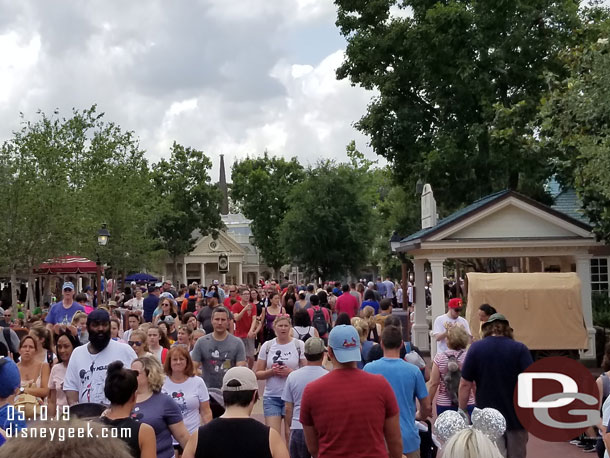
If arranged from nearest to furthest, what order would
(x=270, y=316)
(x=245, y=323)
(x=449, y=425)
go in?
(x=449, y=425) < (x=245, y=323) < (x=270, y=316)

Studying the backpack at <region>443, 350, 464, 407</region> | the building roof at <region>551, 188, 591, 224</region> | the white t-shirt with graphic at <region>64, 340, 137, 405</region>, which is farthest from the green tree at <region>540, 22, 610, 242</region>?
the building roof at <region>551, 188, 591, 224</region>

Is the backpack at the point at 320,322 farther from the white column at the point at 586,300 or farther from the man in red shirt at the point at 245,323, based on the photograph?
the white column at the point at 586,300

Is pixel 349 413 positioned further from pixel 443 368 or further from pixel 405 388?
pixel 443 368

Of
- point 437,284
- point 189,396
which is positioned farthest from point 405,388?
point 437,284

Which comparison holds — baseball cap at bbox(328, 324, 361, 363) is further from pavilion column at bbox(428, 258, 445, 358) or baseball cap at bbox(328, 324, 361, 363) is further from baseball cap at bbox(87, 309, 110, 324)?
pavilion column at bbox(428, 258, 445, 358)

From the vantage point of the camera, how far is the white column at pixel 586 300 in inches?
752

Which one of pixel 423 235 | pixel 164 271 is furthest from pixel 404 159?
pixel 164 271

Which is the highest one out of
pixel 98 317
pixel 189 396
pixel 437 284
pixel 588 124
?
pixel 588 124

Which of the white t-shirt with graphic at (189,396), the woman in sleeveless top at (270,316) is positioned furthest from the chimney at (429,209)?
the white t-shirt with graphic at (189,396)

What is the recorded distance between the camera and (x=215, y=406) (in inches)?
307

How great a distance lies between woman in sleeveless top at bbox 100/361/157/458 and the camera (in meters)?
4.88

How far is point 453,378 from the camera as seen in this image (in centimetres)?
834

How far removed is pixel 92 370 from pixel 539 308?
11.3m

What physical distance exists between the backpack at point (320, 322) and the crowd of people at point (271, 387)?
3877mm
